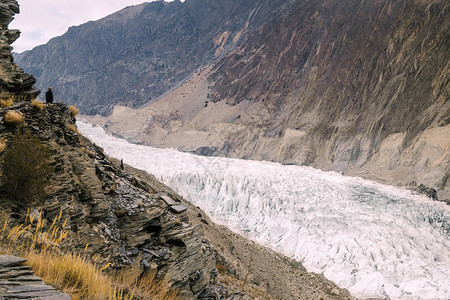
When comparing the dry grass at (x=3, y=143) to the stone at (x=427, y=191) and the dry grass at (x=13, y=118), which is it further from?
the stone at (x=427, y=191)

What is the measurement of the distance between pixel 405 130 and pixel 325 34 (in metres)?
42.7

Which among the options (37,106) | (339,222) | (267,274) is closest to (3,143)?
(37,106)

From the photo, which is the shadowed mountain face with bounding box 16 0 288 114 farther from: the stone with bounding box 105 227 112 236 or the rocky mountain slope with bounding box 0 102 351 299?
the stone with bounding box 105 227 112 236

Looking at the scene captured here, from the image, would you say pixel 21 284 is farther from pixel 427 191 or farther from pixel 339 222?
pixel 427 191

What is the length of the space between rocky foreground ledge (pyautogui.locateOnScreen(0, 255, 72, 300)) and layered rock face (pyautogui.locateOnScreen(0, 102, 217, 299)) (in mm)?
2387

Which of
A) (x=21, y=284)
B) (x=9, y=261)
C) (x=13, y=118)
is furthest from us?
(x=13, y=118)

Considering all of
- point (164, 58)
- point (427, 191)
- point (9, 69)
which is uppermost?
point (164, 58)

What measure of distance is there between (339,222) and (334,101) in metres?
37.0

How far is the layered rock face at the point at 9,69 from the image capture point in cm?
816

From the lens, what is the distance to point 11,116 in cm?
588

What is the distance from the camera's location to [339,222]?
97.6ft

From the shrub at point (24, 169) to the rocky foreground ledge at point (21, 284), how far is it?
262cm

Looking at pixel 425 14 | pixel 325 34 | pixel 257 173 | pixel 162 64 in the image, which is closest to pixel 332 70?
pixel 325 34

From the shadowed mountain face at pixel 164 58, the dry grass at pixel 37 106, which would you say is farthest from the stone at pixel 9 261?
the shadowed mountain face at pixel 164 58
